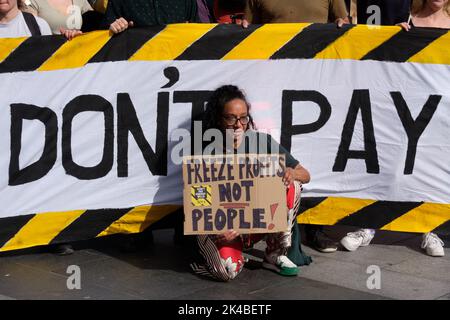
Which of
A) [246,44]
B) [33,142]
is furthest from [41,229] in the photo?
[246,44]

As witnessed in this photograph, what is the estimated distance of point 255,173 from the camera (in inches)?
186

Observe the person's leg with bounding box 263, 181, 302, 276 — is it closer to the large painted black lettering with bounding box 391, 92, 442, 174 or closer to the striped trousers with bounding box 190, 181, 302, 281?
the striped trousers with bounding box 190, 181, 302, 281

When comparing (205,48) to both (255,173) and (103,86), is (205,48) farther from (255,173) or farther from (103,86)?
(255,173)

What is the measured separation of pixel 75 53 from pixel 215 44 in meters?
0.95

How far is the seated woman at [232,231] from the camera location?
4.78 meters

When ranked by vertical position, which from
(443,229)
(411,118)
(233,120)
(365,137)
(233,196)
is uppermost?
(233,120)

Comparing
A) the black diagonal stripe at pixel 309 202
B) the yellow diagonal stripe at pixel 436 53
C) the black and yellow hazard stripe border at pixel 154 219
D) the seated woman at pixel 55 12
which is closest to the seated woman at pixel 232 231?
the black diagonal stripe at pixel 309 202

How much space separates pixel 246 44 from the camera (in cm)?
533

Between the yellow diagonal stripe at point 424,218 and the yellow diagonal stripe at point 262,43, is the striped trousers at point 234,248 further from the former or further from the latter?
the yellow diagonal stripe at point 262,43

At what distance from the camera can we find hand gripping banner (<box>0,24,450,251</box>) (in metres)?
Answer: 5.20

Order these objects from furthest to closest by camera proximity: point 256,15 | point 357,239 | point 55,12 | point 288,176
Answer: point 55,12 < point 256,15 < point 357,239 < point 288,176

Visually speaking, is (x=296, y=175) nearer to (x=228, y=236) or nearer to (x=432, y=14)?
(x=228, y=236)

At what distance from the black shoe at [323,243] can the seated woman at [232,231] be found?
0.44m

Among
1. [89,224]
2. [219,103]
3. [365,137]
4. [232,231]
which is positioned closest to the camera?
[232,231]
